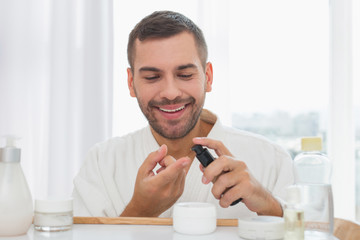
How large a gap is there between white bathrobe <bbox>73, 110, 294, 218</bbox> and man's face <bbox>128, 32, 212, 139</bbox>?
10 centimetres

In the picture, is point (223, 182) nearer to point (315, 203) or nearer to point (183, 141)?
point (315, 203)

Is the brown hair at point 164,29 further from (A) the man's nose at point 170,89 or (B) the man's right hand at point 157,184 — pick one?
(B) the man's right hand at point 157,184

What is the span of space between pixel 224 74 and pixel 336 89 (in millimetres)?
549

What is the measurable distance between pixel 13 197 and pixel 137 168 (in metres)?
0.51

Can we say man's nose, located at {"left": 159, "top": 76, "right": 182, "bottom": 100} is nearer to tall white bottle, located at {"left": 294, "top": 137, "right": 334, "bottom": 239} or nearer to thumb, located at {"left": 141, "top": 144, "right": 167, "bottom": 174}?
thumb, located at {"left": 141, "top": 144, "right": 167, "bottom": 174}

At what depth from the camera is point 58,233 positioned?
2.19 feet

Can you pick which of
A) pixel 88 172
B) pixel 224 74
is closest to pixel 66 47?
pixel 224 74

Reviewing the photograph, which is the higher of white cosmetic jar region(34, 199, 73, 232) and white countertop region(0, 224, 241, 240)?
white cosmetic jar region(34, 199, 73, 232)

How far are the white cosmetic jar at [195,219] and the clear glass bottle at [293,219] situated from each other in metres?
0.14

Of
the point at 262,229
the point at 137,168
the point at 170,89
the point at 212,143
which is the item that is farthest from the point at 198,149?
the point at 137,168

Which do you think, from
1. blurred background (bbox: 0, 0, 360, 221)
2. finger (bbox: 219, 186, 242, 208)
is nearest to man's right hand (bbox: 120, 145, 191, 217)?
finger (bbox: 219, 186, 242, 208)

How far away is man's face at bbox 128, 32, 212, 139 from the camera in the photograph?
1.03 metres

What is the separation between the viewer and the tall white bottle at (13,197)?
63cm

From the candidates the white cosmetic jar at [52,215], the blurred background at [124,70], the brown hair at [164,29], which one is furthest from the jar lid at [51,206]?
the blurred background at [124,70]
